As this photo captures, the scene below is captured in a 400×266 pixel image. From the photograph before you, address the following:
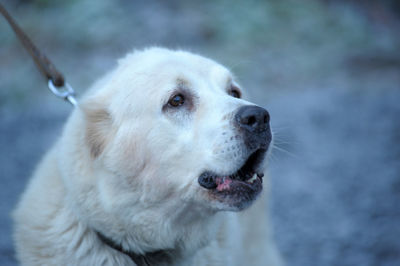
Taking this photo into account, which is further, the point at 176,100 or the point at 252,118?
the point at 176,100

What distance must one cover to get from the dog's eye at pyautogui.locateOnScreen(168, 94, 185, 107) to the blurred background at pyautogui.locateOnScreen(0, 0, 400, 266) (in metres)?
1.70

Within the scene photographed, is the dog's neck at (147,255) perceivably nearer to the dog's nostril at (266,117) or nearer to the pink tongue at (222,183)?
the pink tongue at (222,183)

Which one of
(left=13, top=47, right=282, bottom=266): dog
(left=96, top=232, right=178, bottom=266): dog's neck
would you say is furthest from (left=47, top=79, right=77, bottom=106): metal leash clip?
(left=96, top=232, right=178, bottom=266): dog's neck

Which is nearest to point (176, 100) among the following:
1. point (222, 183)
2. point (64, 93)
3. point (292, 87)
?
point (222, 183)

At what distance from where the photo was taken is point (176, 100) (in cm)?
244

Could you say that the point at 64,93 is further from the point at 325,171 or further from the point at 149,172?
the point at 325,171

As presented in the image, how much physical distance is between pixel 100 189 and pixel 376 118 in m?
6.33

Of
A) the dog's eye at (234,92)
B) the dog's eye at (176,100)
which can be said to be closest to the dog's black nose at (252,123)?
the dog's eye at (176,100)

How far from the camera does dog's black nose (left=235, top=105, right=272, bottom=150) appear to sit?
2219mm

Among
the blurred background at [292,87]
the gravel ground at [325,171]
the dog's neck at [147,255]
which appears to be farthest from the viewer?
the blurred background at [292,87]

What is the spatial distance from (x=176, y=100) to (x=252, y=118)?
50 centimetres

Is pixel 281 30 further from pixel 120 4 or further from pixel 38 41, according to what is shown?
pixel 38 41

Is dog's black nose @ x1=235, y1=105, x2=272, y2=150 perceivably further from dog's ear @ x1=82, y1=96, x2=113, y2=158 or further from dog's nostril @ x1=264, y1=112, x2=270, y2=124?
dog's ear @ x1=82, y1=96, x2=113, y2=158

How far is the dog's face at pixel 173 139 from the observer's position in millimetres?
2240
